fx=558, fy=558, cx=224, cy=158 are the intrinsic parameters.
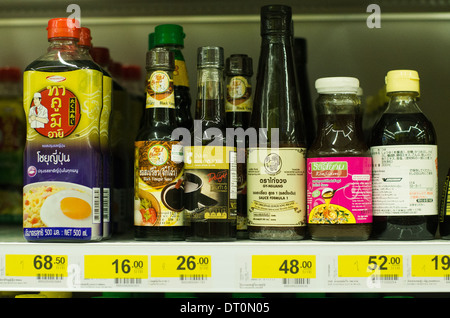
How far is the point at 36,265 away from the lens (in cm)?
97

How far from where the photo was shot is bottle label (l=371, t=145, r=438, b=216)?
1.02 m

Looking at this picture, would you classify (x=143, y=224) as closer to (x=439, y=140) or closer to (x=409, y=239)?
(x=409, y=239)

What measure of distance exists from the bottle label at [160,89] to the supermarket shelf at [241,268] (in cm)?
29

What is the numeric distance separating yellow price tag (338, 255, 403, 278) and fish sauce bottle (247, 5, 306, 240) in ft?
0.43

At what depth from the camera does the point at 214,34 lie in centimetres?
150

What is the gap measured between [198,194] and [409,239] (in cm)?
40

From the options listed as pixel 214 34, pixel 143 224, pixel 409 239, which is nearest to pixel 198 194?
pixel 143 224

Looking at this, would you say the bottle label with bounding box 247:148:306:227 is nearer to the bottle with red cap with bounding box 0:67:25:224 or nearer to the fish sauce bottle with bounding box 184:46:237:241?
the fish sauce bottle with bounding box 184:46:237:241

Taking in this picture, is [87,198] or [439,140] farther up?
[439,140]

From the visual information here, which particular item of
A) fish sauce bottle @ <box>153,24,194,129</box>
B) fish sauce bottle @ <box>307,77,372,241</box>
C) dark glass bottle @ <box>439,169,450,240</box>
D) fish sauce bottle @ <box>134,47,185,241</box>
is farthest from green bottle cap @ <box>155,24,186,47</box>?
dark glass bottle @ <box>439,169,450,240</box>

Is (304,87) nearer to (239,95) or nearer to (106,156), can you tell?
(239,95)

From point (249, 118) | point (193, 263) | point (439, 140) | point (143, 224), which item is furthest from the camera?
point (439, 140)

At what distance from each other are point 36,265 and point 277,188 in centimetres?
45

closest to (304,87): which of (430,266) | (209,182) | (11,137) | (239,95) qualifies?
(239,95)
